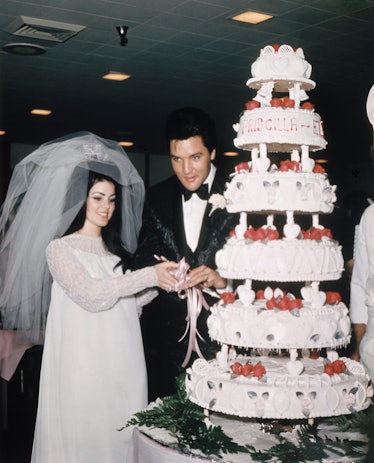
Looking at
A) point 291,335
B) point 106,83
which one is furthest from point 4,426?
point 106,83

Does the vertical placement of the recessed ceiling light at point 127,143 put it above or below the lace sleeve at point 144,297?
above

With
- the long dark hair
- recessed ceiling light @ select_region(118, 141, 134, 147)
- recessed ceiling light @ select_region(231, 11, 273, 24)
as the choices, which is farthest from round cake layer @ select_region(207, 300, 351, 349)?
recessed ceiling light @ select_region(118, 141, 134, 147)

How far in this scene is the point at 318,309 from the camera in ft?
8.12

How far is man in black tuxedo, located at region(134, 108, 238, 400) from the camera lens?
10.6 ft

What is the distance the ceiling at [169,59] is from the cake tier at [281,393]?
4183mm

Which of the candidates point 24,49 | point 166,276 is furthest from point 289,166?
point 24,49

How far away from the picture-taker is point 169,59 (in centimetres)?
780

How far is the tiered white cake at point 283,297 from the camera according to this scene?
2.39 meters

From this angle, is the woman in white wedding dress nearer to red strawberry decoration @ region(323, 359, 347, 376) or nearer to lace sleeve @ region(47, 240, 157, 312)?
lace sleeve @ region(47, 240, 157, 312)

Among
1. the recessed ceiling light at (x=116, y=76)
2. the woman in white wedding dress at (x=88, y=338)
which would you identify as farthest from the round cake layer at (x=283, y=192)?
the recessed ceiling light at (x=116, y=76)

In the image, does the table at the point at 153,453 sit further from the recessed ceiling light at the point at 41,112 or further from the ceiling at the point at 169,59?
the recessed ceiling light at the point at 41,112

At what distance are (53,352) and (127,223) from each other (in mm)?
826

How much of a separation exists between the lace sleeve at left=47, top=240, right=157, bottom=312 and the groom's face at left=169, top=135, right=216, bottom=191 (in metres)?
0.54

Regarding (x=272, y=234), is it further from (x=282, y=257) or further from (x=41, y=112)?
(x=41, y=112)
